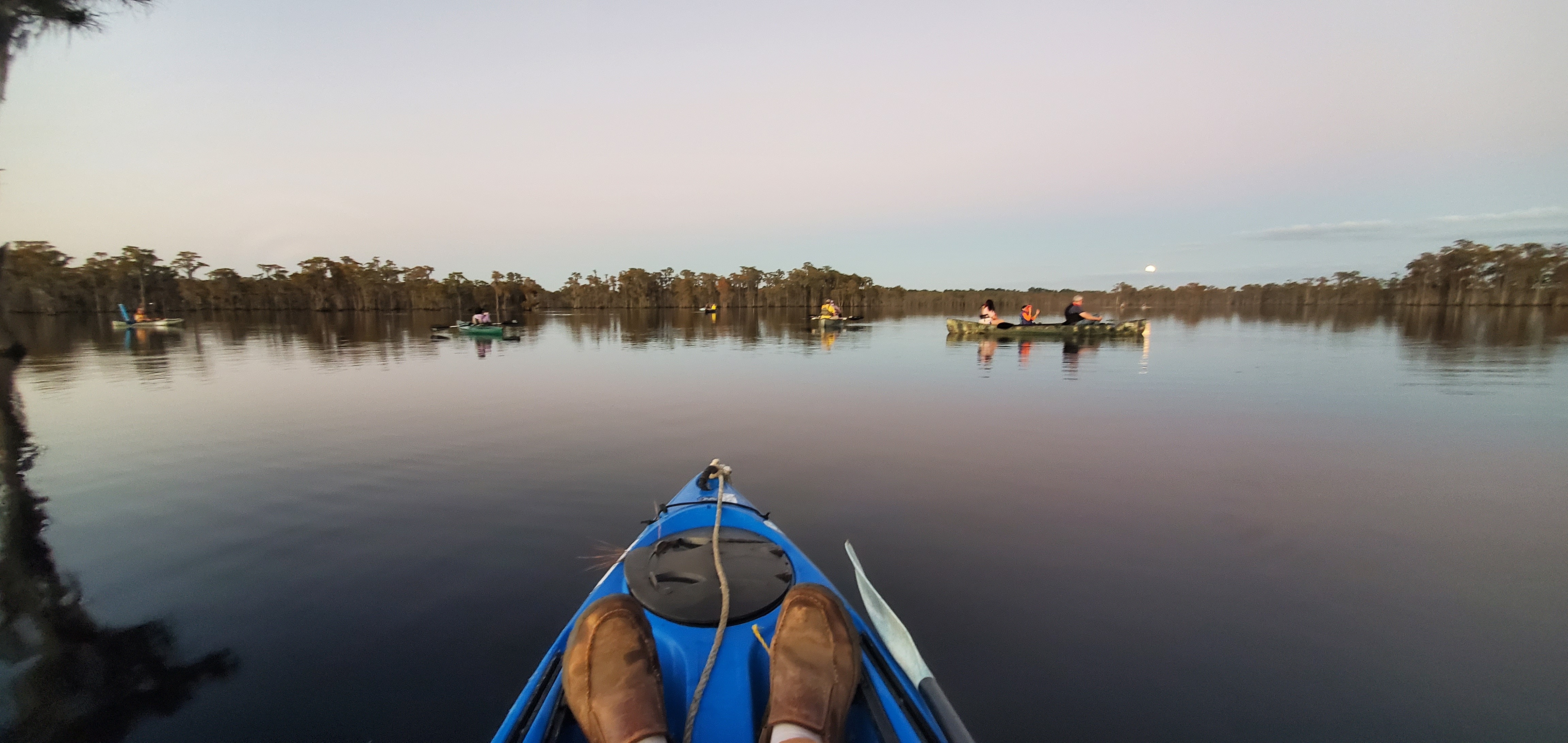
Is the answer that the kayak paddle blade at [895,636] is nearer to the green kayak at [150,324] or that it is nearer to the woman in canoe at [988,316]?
the woman in canoe at [988,316]

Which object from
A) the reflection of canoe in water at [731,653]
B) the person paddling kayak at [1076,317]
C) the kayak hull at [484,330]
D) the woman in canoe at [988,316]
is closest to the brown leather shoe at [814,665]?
the reflection of canoe in water at [731,653]

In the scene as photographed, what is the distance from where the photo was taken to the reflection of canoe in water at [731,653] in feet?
7.66

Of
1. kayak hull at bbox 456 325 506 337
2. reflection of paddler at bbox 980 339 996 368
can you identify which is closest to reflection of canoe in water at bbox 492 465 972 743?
reflection of paddler at bbox 980 339 996 368

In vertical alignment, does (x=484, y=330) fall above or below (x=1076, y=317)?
below

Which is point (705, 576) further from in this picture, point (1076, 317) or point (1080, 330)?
point (1076, 317)

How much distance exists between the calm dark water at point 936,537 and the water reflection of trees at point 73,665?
0.16 ft

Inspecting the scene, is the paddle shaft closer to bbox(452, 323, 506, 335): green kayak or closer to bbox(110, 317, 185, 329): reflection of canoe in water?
bbox(452, 323, 506, 335): green kayak

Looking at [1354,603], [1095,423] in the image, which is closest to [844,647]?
[1354,603]

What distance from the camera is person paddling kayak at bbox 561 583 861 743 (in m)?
2.18

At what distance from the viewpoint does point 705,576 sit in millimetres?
3188

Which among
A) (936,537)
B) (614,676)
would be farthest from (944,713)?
(936,537)

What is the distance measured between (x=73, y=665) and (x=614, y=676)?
4319 mm

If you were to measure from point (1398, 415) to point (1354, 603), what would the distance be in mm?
9764

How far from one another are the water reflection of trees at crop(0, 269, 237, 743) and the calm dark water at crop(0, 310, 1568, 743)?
0.05 metres
